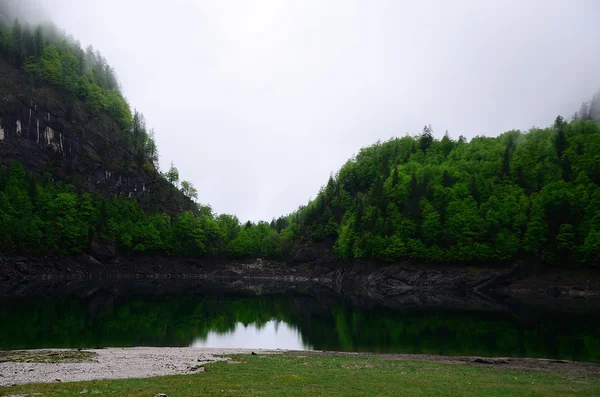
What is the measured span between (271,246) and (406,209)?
208 ft

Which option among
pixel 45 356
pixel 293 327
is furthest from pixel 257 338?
pixel 45 356

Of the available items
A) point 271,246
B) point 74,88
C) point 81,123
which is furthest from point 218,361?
point 74,88

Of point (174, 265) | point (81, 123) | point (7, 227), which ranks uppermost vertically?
point (81, 123)

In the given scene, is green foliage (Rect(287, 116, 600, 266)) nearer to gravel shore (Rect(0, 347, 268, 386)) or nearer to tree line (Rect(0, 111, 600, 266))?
tree line (Rect(0, 111, 600, 266))

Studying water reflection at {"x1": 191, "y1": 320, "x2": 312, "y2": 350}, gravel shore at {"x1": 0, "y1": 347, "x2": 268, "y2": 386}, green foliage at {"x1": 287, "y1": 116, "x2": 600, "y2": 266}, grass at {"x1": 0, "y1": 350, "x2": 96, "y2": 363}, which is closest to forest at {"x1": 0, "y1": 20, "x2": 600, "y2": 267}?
green foliage at {"x1": 287, "y1": 116, "x2": 600, "y2": 266}

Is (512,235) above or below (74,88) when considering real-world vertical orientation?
below

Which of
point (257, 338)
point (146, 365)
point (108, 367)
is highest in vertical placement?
point (108, 367)

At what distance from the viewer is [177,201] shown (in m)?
199

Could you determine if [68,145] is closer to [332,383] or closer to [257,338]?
[257,338]

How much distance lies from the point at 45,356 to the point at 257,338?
25967mm

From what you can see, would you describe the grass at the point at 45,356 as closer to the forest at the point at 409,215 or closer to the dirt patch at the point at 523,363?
the dirt patch at the point at 523,363

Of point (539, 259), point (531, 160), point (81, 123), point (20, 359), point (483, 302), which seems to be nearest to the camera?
point (20, 359)

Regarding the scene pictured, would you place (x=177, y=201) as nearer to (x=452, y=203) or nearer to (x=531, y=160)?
(x=452, y=203)

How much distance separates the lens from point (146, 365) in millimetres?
30188
